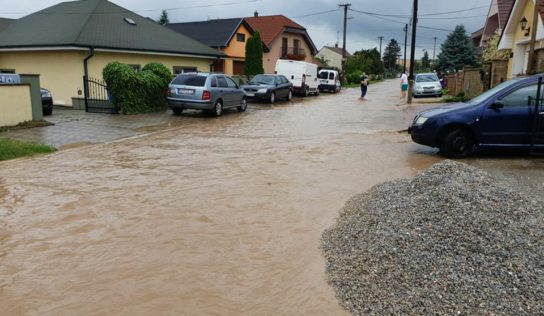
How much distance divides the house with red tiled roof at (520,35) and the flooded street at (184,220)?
32.1ft

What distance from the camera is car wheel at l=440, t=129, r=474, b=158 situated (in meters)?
9.94

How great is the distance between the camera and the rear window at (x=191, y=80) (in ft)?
58.9

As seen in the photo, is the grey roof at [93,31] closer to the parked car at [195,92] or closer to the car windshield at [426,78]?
the parked car at [195,92]

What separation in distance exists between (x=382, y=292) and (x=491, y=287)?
88 centimetres

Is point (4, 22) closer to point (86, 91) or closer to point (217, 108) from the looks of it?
point (86, 91)

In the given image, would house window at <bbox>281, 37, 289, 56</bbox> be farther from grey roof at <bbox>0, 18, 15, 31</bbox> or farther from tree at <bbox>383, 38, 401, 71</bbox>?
tree at <bbox>383, 38, 401, 71</bbox>

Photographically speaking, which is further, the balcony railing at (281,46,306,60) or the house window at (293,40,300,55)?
the house window at (293,40,300,55)

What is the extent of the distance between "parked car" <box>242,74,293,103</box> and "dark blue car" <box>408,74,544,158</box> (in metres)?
16.1

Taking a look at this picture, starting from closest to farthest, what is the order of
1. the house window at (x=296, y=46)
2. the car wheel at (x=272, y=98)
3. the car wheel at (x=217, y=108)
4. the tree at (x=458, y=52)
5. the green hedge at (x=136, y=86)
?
the green hedge at (x=136, y=86), the car wheel at (x=217, y=108), the car wheel at (x=272, y=98), the house window at (x=296, y=46), the tree at (x=458, y=52)

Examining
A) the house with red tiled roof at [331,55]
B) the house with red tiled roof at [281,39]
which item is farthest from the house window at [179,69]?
the house with red tiled roof at [331,55]

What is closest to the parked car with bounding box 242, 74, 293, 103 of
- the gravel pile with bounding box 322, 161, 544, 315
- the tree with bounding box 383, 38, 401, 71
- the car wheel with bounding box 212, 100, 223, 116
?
the car wheel with bounding box 212, 100, 223, 116

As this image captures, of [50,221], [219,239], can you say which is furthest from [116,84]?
[219,239]

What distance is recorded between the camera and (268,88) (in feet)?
84.0

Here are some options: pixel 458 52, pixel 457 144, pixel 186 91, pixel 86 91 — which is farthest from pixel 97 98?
pixel 458 52
